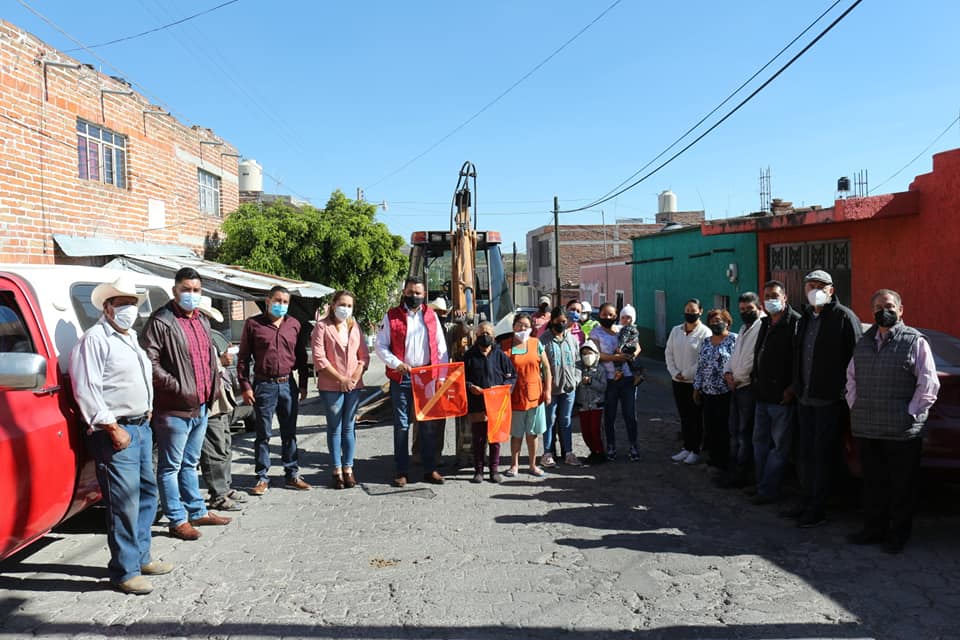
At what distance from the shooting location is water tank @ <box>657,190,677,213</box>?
51.5m

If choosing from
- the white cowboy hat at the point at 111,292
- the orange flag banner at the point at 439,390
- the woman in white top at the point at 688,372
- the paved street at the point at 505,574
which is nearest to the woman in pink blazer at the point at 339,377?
the paved street at the point at 505,574

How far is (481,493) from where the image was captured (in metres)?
7.50

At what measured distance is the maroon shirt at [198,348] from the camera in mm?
5984

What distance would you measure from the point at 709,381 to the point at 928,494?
2.21m

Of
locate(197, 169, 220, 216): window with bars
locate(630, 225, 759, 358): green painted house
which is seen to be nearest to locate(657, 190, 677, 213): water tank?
locate(630, 225, 759, 358): green painted house

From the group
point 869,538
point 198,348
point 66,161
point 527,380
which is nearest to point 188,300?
point 198,348

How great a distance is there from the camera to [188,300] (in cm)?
603

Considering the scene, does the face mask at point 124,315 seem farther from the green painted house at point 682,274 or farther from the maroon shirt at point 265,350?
the green painted house at point 682,274

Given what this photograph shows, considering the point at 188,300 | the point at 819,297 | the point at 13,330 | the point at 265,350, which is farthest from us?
the point at 265,350

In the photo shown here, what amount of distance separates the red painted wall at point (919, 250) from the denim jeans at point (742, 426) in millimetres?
4699

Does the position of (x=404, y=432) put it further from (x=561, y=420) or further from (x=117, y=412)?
(x=117, y=412)

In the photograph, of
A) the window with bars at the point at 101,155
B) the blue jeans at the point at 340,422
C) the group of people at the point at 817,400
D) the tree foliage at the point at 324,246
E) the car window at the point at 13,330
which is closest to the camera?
the car window at the point at 13,330

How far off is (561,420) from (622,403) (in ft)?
2.51

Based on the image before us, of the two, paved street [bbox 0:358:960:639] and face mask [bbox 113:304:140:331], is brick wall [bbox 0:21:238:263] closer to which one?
paved street [bbox 0:358:960:639]
